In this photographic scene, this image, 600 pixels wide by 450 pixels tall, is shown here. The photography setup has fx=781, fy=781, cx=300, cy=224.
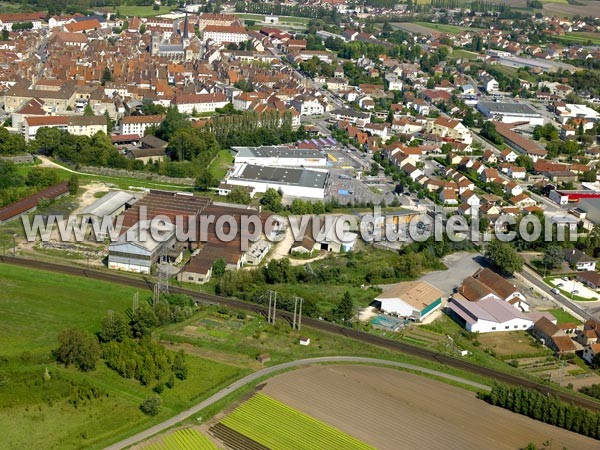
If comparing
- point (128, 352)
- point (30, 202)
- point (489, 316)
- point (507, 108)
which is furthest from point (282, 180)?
point (507, 108)

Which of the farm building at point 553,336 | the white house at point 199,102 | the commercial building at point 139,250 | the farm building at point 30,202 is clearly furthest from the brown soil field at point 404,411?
the white house at point 199,102

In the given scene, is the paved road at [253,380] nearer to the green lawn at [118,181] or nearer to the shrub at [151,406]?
the shrub at [151,406]

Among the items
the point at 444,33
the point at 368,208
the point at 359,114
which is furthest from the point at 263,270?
the point at 444,33

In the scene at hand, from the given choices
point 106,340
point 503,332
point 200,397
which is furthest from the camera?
point 503,332

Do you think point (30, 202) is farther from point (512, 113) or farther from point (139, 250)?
point (512, 113)

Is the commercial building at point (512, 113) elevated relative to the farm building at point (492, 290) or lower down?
elevated

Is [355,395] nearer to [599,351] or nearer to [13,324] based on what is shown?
[599,351]
